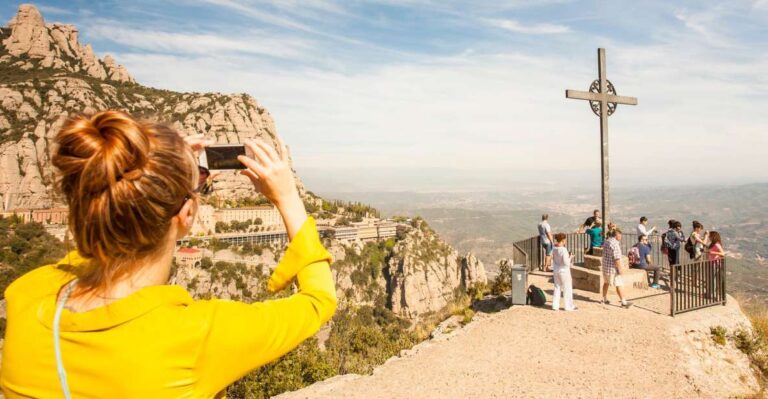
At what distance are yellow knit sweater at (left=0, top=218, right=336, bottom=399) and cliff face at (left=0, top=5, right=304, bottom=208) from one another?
56.7 meters

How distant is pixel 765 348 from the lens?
8.21 metres

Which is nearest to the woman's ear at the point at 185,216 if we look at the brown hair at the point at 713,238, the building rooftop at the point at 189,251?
the brown hair at the point at 713,238

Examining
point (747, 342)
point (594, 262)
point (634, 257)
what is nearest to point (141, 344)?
point (747, 342)

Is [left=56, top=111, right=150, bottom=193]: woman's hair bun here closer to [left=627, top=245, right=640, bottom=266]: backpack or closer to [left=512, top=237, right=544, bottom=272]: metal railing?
[left=512, top=237, right=544, bottom=272]: metal railing

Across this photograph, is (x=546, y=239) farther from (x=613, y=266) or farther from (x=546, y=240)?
(x=613, y=266)

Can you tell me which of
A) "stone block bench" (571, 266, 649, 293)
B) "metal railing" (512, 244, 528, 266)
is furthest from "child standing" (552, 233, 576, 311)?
"metal railing" (512, 244, 528, 266)

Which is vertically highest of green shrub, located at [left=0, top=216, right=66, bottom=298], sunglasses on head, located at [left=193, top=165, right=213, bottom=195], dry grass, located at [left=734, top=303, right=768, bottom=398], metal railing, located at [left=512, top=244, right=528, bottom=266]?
sunglasses on head, located at [left=193, top=165, right=213, bottom=195]

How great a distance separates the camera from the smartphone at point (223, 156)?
1.45 m

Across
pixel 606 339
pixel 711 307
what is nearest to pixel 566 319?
pixel 606 339

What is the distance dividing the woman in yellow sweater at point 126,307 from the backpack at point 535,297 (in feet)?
31.4

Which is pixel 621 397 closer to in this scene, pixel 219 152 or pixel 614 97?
pixel 219 152

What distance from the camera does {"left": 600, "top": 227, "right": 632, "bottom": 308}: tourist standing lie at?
9.45 metres

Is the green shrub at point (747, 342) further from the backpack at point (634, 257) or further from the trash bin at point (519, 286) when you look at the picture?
the trash bin at point (519, 286)

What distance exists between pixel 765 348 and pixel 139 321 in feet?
35.5
